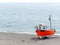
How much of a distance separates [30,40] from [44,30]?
5.21ft

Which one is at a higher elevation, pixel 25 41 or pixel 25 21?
pixel 25 41

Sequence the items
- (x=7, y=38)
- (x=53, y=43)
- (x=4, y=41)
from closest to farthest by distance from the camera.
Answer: (x=53, y=43), (x=4, y=41), (x=7, y=38)

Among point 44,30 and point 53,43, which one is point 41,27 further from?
point 53,43

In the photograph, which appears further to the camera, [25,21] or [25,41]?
[25,21]

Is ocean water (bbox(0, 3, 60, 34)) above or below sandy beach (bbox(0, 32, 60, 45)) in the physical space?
below

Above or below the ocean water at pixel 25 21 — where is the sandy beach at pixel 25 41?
above

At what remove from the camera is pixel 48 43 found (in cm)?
2834

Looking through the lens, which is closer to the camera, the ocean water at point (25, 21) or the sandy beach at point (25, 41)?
the sandy beach at point (25, 41)

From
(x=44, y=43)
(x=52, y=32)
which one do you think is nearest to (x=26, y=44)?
(x=44, y=43)

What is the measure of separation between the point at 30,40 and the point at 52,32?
2.27 meters

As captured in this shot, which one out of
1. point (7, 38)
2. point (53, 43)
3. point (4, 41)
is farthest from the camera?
point (7, 38)

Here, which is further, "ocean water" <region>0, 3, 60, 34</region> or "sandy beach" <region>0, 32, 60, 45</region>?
"ocean water" <region>0, 3, 60, 34</region>

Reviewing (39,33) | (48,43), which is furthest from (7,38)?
(48,43)

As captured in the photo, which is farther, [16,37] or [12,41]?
[16,37]
